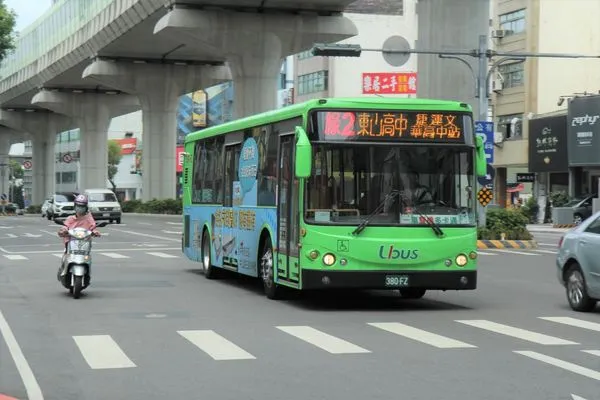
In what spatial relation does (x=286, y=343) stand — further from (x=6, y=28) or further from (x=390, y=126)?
(x=6, y=28)

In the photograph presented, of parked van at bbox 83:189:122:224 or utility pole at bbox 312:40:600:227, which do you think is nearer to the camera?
utility pole at bbox 312:40:600:227

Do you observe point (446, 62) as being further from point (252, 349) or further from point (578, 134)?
point (252, 349)

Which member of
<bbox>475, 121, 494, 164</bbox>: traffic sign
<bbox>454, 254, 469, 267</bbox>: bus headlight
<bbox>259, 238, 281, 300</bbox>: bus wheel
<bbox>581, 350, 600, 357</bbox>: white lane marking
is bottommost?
<bbox>581, 350, 600, 357</bbox>: white lane marking

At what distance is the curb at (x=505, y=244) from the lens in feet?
101

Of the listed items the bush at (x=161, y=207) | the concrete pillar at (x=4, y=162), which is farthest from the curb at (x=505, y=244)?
the concrete pillar at (x=4, y=162)

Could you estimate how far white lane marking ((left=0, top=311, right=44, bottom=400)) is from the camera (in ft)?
26.1

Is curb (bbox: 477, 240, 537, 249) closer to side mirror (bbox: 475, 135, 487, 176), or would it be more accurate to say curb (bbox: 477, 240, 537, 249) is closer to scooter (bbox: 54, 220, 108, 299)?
side mirror (bbox: 475, 135, 487, 176)

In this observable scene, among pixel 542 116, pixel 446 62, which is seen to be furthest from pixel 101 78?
pixel 446 62

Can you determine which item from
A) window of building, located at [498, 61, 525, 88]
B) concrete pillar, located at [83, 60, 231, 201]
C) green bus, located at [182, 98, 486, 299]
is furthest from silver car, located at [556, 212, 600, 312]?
concrete pillar, located at [83, 60, 231, 201]

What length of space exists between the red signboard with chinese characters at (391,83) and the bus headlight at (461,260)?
6829 centimetres

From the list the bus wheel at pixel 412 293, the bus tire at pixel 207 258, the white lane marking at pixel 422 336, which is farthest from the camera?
the bus tire at pixel 207 258

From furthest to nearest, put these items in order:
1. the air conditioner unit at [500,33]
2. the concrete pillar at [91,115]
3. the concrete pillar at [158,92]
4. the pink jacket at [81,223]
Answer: the concrete pillar at [91,115] → the concrete pillar at [158,92] → the air conditioner unit at [500,33] → the pink jacket at [81,223]

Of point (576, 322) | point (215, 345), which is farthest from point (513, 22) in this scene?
point (215, 345)

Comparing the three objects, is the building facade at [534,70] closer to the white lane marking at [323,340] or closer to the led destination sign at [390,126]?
the led destination sign at [390,126]
